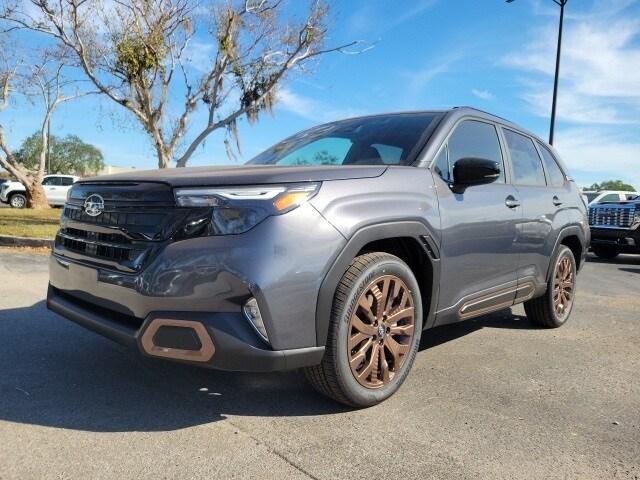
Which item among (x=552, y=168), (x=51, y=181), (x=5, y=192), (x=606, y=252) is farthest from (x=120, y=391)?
(x=51, y=181)

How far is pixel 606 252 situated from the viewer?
13570mm

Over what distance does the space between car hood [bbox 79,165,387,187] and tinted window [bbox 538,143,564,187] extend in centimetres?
263

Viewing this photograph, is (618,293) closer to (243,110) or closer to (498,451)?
(498,451)

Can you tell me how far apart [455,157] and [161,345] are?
228 centimetres

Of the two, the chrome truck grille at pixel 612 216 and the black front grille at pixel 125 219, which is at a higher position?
the black front grille at pixel 125 219

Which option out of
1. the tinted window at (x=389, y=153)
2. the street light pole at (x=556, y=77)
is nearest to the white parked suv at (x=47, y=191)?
the street light pole at (x=556, y=77)

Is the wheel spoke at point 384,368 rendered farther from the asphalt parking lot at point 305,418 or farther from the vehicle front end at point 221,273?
the vehicle front end at point 221,273

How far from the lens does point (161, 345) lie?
2562 millimetres

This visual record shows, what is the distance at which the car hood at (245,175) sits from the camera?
2619 millimetres

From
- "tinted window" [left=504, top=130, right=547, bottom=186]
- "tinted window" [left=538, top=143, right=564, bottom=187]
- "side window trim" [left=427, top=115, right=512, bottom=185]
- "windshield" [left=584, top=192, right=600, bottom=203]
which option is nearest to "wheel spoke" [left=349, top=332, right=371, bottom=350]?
"side window trim" [left=427, top=115, right=512, bottom=185]

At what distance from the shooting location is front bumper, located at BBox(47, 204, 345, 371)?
2461mm

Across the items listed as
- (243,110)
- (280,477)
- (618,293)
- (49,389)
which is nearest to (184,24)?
(243,110)

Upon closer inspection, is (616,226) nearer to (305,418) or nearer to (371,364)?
(371,364)

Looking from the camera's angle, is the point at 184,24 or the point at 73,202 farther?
the point at 184,24
